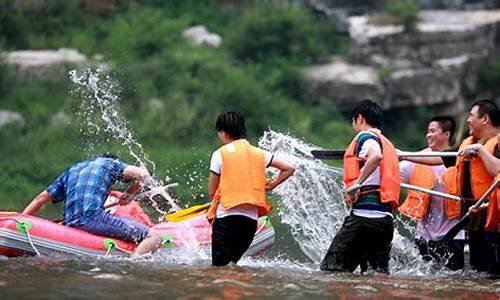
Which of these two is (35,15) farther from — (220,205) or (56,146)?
(220,205)

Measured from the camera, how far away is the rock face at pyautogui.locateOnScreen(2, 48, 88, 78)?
24406 mm

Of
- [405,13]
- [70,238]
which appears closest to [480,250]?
[70,238]


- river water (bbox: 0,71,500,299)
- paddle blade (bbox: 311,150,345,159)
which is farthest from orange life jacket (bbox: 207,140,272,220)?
paddle blade (bbox: 311,150,345,159)

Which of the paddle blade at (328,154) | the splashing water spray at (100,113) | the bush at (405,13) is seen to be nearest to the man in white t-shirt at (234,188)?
the paddle blade at (328,154)

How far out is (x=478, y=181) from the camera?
9.80 m

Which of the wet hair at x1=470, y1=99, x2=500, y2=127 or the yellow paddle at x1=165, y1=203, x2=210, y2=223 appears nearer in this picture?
the wet hair at x1=470, y1=99, x2=500, y2=127

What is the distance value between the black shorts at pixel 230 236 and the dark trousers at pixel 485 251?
1.69m

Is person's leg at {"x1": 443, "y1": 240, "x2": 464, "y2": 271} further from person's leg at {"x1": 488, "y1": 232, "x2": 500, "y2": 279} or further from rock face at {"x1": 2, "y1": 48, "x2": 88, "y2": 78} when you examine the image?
rock face at {"x1": 2, "y1": 48, "x2": 88, "y2": 78}

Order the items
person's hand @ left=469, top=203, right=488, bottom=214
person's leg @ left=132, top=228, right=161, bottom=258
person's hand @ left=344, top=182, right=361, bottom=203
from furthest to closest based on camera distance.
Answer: person's leg @ left=132, top=228, right=161, bottom=258 → person's hand @ left=469, top=203, right=488, bottom=214 → person's hand @ left=344, top=182, right=361, bottom=203

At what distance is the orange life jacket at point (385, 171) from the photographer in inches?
368

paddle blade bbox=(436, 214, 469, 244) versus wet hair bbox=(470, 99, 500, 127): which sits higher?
wet hair bbox=(470, 99, 500, 127)

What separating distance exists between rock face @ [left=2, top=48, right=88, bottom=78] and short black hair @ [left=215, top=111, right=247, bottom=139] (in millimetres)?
15051

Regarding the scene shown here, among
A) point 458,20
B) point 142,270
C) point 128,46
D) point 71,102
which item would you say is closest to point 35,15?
point 128,46

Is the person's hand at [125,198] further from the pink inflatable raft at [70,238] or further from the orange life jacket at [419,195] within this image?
the orange life jacket at [419,195]
